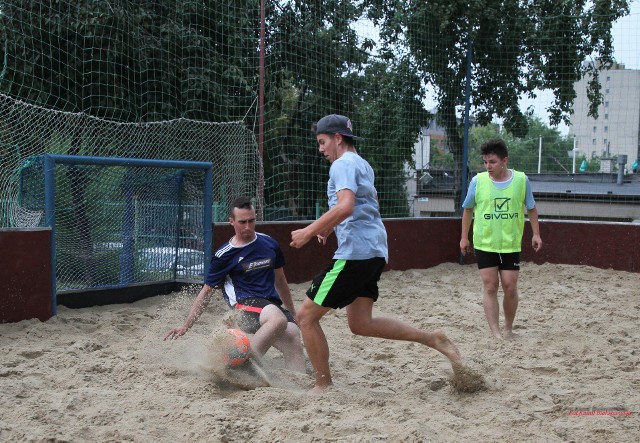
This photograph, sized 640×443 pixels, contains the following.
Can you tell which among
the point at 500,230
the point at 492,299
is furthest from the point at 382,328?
the point at 500,230

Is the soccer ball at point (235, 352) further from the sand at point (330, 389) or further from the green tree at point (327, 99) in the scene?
the green tree at point (327, 99)

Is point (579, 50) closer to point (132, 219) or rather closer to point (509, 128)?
point (509, 128)

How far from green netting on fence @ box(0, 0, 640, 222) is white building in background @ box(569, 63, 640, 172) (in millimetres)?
29

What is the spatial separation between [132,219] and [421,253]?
474cm

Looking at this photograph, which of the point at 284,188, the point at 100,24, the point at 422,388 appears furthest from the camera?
the point at 284,188

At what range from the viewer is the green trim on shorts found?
425cm

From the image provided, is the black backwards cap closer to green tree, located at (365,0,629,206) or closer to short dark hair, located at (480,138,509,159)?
short dark hair, located at (480,138,509,159)

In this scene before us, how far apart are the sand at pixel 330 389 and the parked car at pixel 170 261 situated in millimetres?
407

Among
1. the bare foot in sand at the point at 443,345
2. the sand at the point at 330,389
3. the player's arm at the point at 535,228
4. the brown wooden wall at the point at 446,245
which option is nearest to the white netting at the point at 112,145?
the brown wooden wall at the point at 446,245

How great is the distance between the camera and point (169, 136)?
8.36 meters

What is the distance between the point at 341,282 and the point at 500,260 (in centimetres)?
239

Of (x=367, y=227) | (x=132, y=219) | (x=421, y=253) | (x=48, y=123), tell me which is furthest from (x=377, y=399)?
(x=421, y=253)

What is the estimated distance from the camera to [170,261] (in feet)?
25.1

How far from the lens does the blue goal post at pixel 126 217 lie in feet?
22.4
